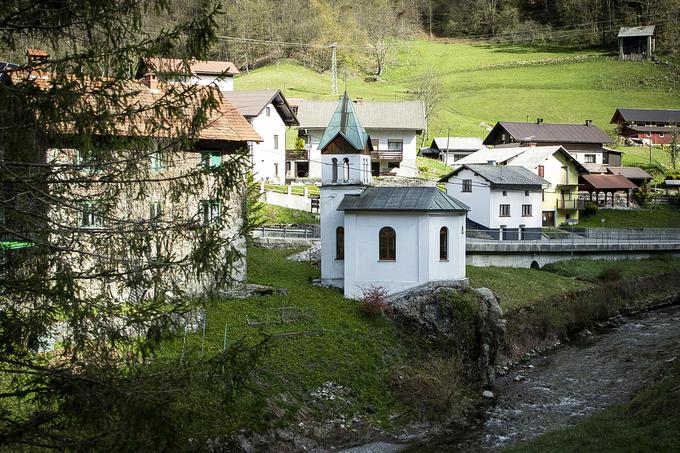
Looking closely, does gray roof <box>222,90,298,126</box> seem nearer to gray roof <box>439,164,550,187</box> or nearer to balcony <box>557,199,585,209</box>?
gray roof <box>439,164,550,187</box>

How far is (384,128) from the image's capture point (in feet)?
228

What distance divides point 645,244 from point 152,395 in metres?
46.2

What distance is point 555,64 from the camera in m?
122

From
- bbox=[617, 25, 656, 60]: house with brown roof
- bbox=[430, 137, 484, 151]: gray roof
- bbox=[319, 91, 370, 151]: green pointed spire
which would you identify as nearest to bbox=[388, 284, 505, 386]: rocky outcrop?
bbox=[319, 91, 370, 151]: green pointed spire

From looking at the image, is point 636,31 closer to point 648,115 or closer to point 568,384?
point 648,115

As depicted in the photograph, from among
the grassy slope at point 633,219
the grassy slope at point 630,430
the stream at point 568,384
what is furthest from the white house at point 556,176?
the grassy slope at point 630,430

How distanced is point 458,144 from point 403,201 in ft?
161

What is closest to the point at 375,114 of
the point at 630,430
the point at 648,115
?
the point at 648,115

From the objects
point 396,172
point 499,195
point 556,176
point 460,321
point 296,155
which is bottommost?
point 460,321

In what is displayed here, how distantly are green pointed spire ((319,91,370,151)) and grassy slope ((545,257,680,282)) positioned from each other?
17304mm

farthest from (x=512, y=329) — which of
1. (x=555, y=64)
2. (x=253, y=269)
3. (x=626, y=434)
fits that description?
(x=555, y=64)

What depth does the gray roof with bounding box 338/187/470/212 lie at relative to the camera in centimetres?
3203

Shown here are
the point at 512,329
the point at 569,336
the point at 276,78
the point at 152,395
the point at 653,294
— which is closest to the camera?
the point at 152,395

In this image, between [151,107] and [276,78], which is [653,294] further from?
[276,78]
